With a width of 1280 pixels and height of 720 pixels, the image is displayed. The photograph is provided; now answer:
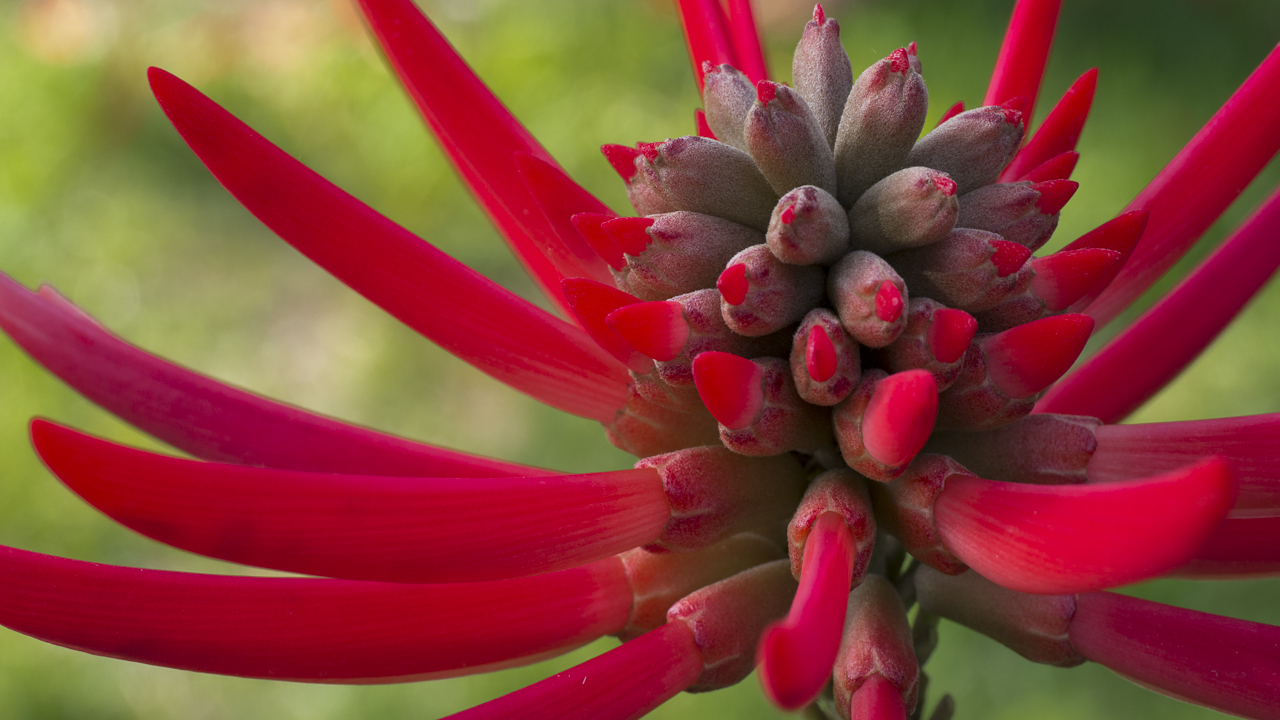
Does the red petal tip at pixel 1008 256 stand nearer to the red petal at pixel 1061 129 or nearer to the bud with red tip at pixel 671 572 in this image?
the red petal at pixel 1061 129

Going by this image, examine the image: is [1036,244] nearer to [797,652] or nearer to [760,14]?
[797,652]

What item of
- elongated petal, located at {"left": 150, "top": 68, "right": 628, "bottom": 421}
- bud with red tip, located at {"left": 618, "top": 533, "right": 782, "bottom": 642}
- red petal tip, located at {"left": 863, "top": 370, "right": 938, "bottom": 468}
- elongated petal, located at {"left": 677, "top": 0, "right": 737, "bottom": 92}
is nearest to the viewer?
red petal tip, located at {"left": 863, "top": 370, "right": 938, "bottom": 468}

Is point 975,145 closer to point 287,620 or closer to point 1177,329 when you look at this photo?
point 1177,329

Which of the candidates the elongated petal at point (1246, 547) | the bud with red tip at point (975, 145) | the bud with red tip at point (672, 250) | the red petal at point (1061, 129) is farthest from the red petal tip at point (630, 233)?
the elongated petal at point (1246, 547)

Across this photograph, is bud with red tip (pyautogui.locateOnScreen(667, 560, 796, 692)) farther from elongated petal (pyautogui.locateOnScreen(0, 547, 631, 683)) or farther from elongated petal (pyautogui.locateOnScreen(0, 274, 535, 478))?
elongated petal (pyautogui.locateOnScreen(0, 274, 535, 478))

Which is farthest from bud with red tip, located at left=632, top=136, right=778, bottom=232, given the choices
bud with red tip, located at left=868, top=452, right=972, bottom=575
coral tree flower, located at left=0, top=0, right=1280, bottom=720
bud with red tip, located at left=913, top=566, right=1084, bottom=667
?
bud with red tip, located at left=913, top=566, right=1084, bottom=667

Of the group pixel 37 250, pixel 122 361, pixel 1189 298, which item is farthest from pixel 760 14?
pixel 122 361
